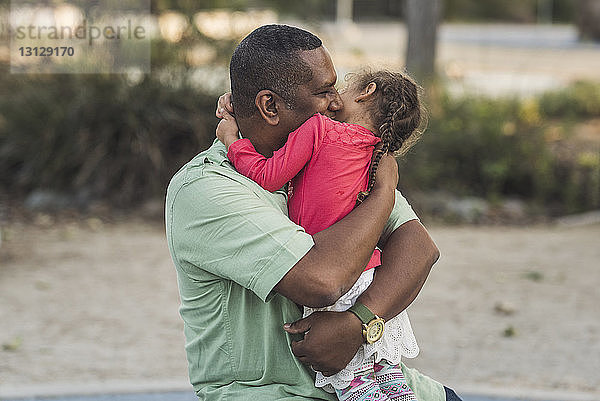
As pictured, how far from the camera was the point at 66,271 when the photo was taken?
6.51 m

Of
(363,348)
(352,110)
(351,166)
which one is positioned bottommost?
(363,348)

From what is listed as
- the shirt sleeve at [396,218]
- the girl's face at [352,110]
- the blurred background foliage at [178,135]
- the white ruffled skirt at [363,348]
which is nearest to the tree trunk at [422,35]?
the blurred background foliage at [178,135]

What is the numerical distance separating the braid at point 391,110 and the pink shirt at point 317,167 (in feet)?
0.07

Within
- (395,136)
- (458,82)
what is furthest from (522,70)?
(395,136)

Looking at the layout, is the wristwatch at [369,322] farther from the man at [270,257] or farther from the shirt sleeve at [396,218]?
the shirt sleeve at [396,218]

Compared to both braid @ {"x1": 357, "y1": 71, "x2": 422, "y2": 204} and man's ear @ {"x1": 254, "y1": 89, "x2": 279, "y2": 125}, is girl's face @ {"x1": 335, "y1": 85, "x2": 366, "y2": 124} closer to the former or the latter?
braid @ {"x1": 357, "y1": 71, "x2": 422, "y2": 204}

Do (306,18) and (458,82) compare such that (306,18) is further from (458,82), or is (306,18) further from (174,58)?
(458,82)

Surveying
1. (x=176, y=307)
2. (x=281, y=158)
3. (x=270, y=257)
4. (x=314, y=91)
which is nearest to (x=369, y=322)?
(x=270, y=257)

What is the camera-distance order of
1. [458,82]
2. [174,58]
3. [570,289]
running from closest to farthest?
1. [570,289]
2. [174,58]
3. [458,82]

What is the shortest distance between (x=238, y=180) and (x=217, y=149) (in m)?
0.16

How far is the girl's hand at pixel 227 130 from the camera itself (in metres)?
2.05

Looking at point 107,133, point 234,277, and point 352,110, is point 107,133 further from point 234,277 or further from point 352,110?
point 234,277

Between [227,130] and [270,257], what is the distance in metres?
0.35

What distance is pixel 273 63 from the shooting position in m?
1.94
